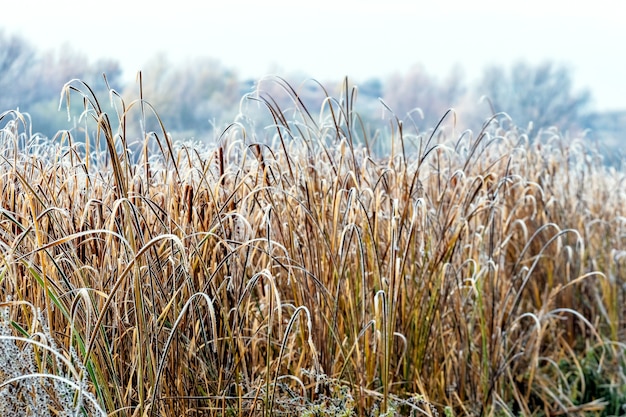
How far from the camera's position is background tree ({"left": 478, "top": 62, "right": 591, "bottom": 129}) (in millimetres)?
14688

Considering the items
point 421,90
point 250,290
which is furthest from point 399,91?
point 250,290

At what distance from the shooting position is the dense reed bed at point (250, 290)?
1.10m

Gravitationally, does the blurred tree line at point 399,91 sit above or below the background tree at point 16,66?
below

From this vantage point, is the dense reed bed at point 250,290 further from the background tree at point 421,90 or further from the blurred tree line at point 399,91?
the background tree at point 421,90

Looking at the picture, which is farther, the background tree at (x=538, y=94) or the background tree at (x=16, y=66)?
the background tree at (x=538, y=94)

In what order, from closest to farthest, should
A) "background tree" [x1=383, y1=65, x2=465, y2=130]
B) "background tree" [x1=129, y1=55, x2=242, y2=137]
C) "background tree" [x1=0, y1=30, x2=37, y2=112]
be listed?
"background tree" [x1=0, y1=30, x2=37, y2=112], "background tree" [x1=129, y1=55, x2=242, y2=137], "background tree" [x1=383, y1=65, x2=465, y2=130]

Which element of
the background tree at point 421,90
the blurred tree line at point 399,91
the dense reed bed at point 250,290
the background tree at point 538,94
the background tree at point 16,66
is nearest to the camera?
the dense reed bed at point 250,290

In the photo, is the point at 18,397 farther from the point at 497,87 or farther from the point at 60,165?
the point at 497,87

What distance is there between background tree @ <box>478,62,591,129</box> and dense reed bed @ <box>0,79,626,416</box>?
1298 centimetres

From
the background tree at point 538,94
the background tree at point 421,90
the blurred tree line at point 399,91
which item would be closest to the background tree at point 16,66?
the blurred tree line at point 399,91

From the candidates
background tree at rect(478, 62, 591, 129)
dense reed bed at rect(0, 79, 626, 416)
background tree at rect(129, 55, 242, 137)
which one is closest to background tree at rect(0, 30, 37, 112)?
background tree at rect(129, 55, 242, 137)

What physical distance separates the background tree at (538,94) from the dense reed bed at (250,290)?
1298 centimetres

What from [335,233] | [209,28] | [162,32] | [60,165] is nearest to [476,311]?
[335,233]

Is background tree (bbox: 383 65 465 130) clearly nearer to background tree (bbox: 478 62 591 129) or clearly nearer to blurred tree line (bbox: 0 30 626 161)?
blurred tree line (bbox: 0 30 626 161)
